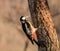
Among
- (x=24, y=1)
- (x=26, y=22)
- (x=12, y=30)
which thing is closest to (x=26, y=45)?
(x=12, y=30)

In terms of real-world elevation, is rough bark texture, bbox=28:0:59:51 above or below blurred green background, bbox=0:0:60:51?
above

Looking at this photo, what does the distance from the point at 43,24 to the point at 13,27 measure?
342 cm

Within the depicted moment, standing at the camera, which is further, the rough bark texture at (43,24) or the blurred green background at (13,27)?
the blurred green background at (13,27)

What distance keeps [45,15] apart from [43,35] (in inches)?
4.9

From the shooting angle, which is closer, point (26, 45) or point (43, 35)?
point (43, 35)

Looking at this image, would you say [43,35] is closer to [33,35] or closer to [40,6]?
[33,35]

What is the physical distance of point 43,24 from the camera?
5.34 ft

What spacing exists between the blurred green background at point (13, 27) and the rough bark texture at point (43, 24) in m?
3.13

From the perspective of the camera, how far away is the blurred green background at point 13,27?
16.1 ft

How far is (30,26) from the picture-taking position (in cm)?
180

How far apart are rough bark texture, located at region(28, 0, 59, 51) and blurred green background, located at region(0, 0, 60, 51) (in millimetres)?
3131

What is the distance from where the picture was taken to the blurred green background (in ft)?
16.1

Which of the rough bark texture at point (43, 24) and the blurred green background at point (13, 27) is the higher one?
the rough bark texture at point (43, 24)

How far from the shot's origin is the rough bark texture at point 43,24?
1627mm
